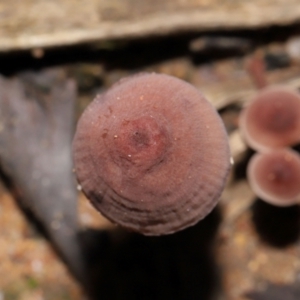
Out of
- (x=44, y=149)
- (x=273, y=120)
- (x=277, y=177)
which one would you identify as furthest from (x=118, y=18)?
(x=277, y=177)

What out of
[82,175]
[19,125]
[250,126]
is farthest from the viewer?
[19,125]

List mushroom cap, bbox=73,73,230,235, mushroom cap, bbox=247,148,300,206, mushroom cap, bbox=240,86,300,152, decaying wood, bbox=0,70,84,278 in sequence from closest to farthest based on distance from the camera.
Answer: mushroom cap, bbox=73,73,230,235 → mushroom cap, bbox=247,148,300,206 → mushroom cap, bbox=240,86,300,152 → decaying wood, bbox=0,70,84,278

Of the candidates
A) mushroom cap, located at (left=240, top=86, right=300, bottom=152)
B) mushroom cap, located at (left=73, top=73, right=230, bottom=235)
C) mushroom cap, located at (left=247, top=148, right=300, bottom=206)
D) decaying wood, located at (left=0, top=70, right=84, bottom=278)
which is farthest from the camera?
decaying wood, located at (left=0, top=70, right=84, bottom=278)

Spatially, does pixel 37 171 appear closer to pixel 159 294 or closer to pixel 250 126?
pixel 159 294

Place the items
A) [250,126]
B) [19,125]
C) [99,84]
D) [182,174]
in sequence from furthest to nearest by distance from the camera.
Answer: [99,84]
[19,125]
[250,126]
[182,174]

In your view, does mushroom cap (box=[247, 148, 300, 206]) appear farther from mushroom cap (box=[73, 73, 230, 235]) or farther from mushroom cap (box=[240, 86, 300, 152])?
mushroom cap (box=[73, 73, 230, 235])

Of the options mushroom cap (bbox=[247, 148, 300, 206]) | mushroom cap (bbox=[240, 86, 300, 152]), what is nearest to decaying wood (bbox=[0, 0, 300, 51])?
mushroom cap (bbox=[240, 86, 300, 152])

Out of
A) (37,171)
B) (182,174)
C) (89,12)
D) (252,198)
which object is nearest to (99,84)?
(89,12)
